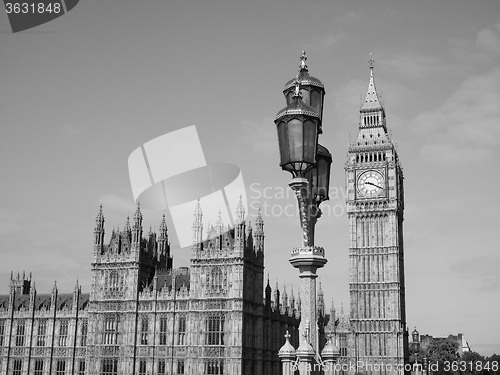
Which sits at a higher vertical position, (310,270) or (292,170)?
(292,170)

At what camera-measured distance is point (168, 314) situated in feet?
240

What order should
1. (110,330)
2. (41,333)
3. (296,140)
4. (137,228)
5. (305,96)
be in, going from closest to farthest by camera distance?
(296,140), (305,96), (110,330), (137,228), (41,333)

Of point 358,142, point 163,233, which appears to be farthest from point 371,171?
point 163,233

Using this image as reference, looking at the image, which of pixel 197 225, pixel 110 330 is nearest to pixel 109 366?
pixel 110 330

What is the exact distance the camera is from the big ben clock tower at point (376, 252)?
89.9m

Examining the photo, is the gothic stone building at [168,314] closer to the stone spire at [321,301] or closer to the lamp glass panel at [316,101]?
the stone spire at [321,301]

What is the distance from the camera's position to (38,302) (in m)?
85.8

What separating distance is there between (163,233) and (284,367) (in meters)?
71.9

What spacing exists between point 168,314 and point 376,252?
112 ft

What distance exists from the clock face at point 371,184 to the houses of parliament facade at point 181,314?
15.1ft

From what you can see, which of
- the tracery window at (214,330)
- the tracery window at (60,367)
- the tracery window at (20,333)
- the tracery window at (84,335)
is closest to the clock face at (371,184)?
the tracery window at (214,330)

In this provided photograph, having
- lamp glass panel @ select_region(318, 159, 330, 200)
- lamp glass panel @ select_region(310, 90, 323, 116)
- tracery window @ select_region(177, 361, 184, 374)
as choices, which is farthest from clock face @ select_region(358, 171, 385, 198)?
lamp glass panel @ select_region(310, 90, 323, 116)

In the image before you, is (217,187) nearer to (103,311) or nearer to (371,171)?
(103,311)

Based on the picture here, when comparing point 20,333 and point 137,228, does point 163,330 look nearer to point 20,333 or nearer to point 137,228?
point 137,228
